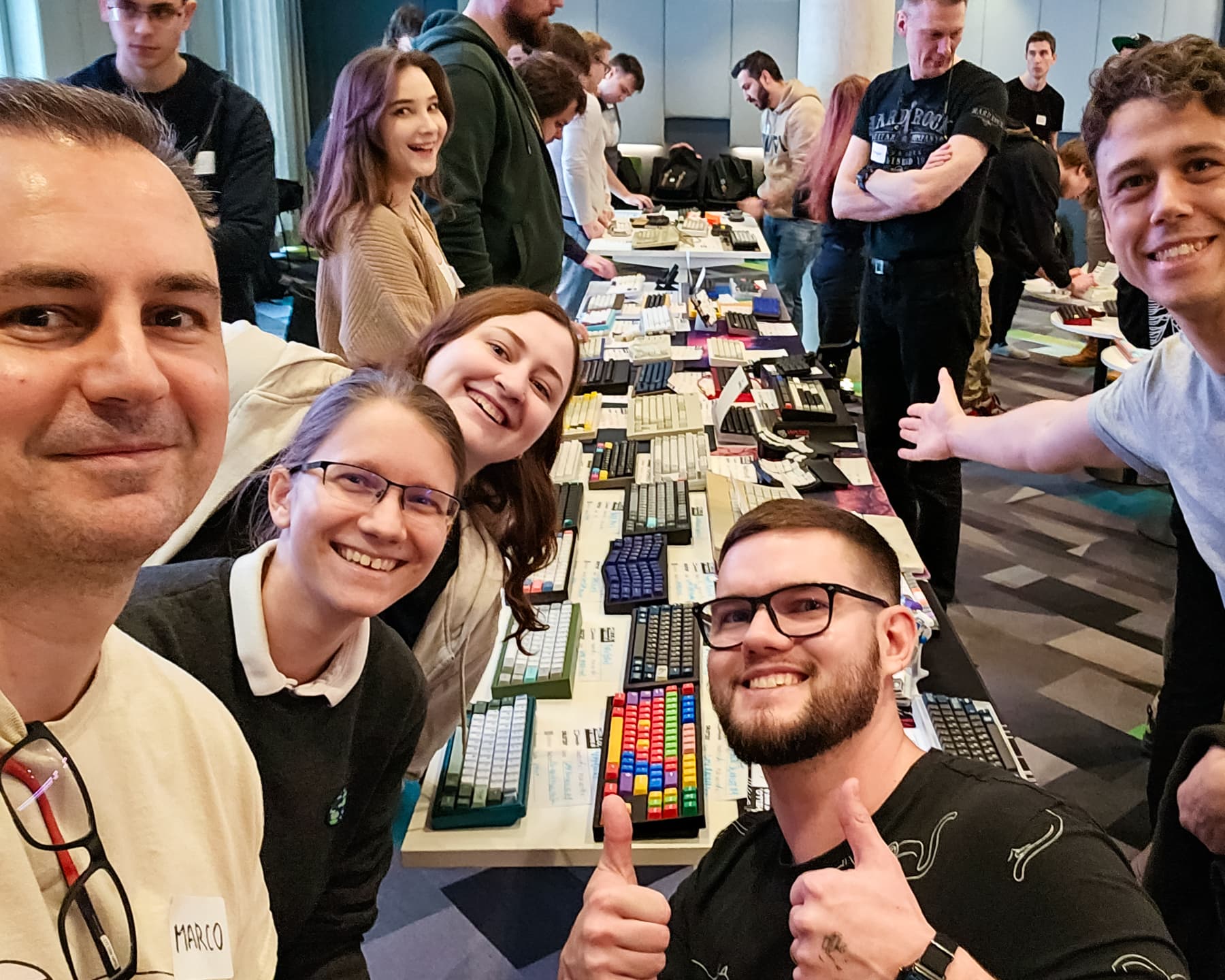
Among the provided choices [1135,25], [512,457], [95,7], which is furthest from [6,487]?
[1135,25]

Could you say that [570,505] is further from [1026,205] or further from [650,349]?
[1026,205]

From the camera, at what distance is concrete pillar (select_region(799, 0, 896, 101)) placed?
6543mm

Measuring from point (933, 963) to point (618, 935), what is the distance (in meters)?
0.30

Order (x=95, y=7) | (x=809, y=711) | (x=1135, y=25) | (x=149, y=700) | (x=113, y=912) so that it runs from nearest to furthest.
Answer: (x=113, y=912), (x=149, y=700), (x=809, y=711), (x=95, y=7), (x=1135, y=25)

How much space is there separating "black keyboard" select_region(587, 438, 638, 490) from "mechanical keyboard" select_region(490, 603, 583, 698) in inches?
25.5

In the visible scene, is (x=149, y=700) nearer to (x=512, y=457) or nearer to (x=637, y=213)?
(x=512, y=457)

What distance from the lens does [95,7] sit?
4844mm

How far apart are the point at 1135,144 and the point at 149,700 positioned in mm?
1358

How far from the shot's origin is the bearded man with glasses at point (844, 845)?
80 centimetres

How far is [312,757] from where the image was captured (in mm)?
1109

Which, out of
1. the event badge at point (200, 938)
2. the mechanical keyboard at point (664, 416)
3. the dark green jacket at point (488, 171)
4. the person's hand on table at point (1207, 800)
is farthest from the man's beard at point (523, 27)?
the event badge at point (200, 938)

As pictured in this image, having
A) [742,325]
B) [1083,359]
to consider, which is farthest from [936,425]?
[1083,359]

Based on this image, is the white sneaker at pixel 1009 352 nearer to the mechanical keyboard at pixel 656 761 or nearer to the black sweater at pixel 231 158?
the black sweater at pixel 231 158

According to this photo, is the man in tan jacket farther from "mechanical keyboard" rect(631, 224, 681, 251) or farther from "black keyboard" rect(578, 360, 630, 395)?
"black keyboard" rect(578, 360, 630, 395)
